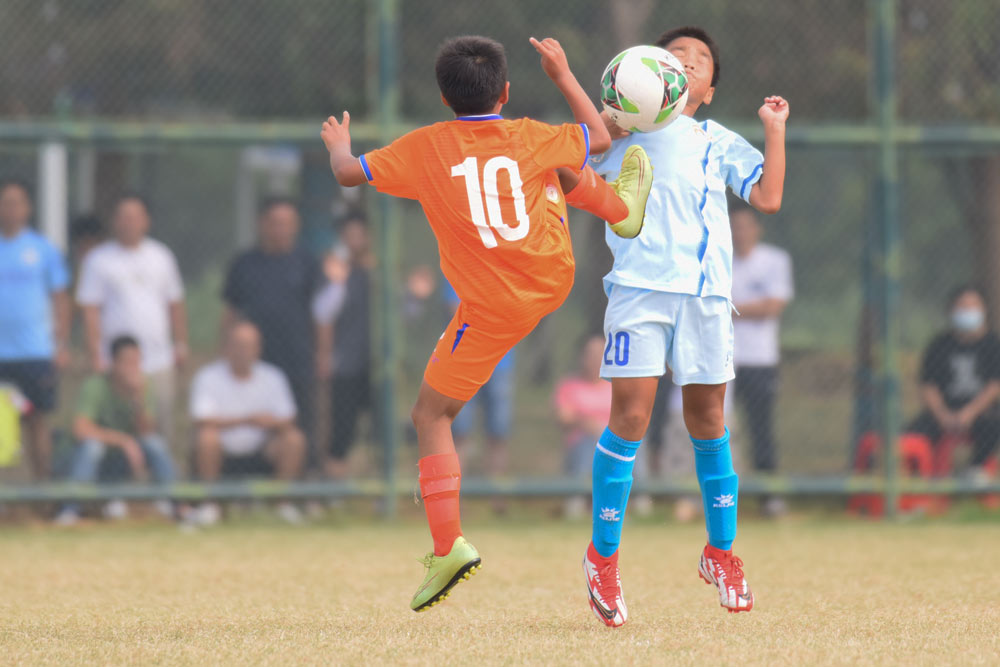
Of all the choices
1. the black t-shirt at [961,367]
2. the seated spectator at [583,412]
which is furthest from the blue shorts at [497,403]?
the black t-shirt at [961,367]

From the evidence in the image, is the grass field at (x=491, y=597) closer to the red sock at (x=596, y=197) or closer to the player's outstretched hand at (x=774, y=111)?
the red sock at (x=596, y=197)

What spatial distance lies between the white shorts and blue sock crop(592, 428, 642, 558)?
252 millimetres

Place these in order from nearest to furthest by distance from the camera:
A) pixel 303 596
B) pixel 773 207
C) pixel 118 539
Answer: pixel 773 207 < pixel 303 596 < pixel 118 539

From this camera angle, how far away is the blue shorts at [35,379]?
26.8 ft

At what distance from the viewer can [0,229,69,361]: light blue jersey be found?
8156mm

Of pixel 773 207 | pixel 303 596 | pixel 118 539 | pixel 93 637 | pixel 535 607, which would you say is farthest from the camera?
pixel 118 539

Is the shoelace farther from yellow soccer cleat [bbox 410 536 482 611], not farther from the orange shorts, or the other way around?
the orange shorts

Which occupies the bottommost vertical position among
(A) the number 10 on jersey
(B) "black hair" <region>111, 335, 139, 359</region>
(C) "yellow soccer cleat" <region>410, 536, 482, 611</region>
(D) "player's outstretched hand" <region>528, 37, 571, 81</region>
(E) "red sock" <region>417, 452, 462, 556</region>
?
(C) "yellow soccer cleat" <region>410, 536, 482, 611</region>

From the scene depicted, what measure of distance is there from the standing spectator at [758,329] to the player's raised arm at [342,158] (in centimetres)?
437

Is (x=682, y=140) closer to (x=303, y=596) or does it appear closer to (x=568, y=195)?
(x=568, y=195)

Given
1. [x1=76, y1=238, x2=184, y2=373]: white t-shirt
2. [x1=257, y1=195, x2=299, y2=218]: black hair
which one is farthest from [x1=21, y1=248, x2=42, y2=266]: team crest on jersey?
[x1=257, y1=195, x2=299, y2=218]: black hair

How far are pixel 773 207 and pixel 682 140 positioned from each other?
41 centimetres

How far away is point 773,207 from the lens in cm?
482

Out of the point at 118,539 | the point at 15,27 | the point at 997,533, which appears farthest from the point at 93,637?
the point at 15,27
